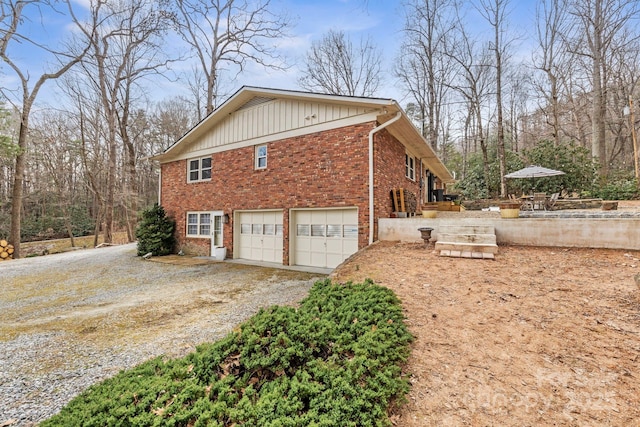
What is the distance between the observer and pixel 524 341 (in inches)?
110

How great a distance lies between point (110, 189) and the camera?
17.0 meters

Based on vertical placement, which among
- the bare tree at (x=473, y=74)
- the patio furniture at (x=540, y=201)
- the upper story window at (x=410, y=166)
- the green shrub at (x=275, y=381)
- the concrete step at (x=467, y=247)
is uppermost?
the bare tree at (x=473, y=74)

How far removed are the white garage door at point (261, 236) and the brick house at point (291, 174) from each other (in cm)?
4

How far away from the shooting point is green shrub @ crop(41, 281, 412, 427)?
1952 millimetres

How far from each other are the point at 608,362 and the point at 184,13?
21493mm

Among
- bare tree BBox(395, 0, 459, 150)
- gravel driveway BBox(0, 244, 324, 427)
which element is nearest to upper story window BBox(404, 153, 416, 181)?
gravel driveway BBox(0, 244, 324, 427)

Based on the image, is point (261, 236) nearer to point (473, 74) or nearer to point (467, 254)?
point (467, 254)

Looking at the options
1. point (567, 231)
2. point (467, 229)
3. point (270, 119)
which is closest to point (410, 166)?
point (467, 229)

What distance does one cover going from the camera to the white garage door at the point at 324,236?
805cm

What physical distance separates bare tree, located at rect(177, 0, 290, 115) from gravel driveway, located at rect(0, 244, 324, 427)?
40.9ft

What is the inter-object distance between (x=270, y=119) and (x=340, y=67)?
A: 12.2 m

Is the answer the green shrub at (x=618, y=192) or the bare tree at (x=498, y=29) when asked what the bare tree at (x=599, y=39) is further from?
the bare tree at (x=498, y=29)

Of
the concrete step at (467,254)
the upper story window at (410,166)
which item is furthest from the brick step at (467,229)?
the upper story window at (410,166)

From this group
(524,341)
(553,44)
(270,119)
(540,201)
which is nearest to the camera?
(524,341)
